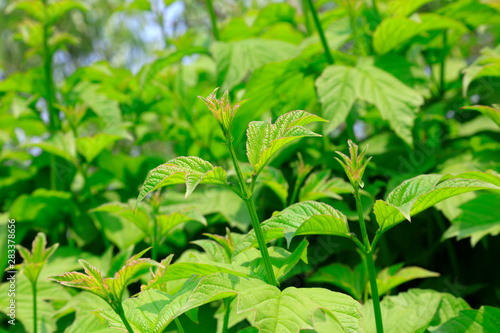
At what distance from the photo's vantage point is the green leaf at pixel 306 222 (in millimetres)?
597

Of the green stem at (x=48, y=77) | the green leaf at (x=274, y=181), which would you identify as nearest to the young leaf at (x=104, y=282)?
the green leaf at (x=274, y=181)

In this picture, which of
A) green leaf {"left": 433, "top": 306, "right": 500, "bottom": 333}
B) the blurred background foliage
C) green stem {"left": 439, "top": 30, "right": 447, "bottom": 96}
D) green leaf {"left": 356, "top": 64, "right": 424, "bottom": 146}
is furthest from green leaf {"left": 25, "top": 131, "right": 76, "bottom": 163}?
green stem {"left": 439, "top": 30, "right": 447, "bottom": 96}

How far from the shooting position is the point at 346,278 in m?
0.93

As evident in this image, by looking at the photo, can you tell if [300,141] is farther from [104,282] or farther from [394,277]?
[104,282]

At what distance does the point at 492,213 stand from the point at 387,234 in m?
0.39

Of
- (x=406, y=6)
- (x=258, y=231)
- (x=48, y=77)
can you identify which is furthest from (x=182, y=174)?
(x=48, y=77)

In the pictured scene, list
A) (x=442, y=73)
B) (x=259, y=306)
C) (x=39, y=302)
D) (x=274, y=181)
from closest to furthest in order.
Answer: (x=259, y=306), (x=274, y=181), (x=39, y=302), (x=442, y=73)

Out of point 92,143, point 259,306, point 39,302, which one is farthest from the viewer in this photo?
point 92,143

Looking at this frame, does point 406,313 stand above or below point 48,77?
below

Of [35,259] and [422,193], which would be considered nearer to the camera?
[422,193]

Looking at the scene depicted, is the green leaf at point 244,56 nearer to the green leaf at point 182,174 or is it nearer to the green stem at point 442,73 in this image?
the green stem at point 442,73

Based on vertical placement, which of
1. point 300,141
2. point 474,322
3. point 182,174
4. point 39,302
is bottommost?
point 474,322

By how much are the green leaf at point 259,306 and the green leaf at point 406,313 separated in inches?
9.7

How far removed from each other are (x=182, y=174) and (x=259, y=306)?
0.22m
